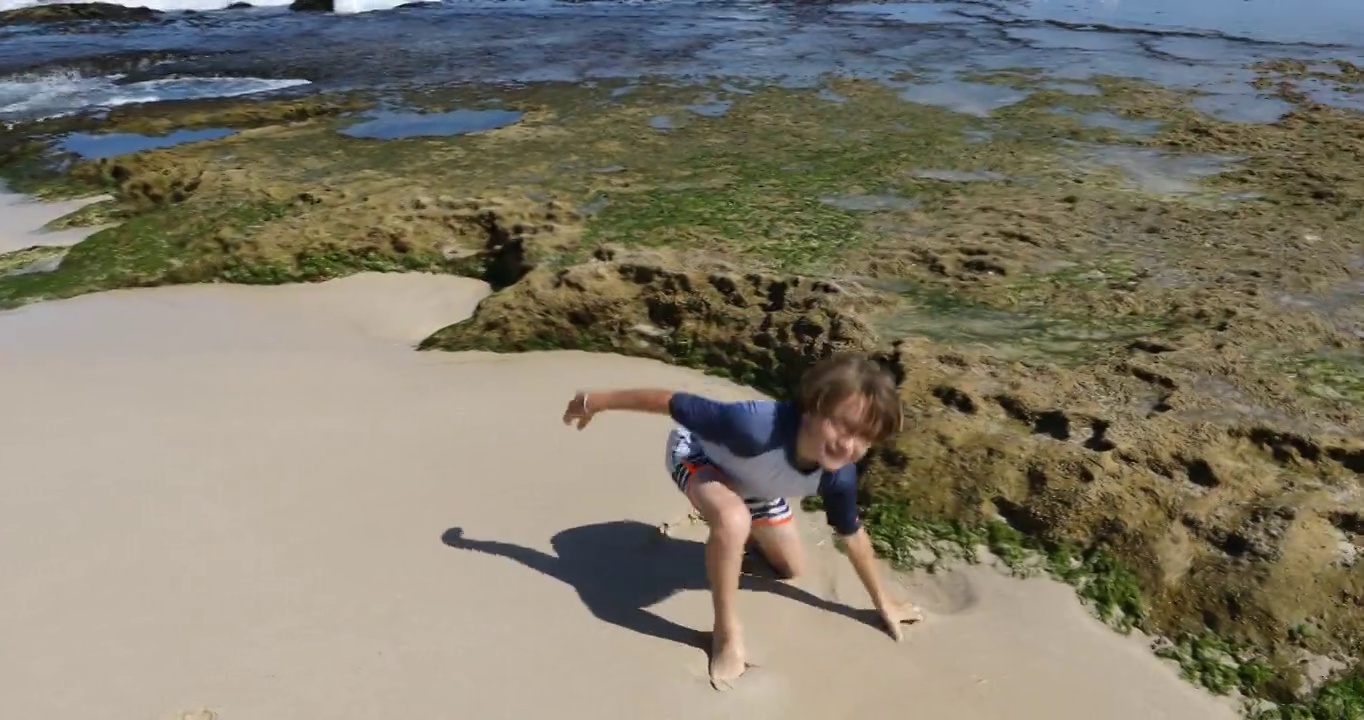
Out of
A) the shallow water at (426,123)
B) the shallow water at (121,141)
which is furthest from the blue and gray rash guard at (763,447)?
the shallow water at (121,141)

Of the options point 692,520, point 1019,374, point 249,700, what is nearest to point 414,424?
point 692,520

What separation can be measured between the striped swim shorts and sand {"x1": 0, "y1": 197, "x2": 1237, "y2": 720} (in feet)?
0.80

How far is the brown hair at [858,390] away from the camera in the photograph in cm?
257

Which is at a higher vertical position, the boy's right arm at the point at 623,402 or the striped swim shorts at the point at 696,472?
the boy's right arm at the point at 623,402

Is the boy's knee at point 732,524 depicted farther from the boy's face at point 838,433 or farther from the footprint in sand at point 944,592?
the footprint in sand at point 944,592

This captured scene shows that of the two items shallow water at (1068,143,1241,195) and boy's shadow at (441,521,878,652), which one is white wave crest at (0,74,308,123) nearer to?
shallow water at (1068,143,1241,195)

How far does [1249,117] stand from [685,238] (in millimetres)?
5413

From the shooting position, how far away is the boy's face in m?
2.59

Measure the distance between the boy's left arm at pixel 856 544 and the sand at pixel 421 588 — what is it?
52 millimetres

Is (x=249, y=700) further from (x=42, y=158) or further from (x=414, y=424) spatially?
(x=42, y=158)

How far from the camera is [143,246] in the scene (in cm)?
604

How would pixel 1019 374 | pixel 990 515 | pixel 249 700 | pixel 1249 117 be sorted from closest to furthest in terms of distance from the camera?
1. pixel 249 700
2. pixel 990 515
3. pixel 1019 374
4. pixel 1249 117

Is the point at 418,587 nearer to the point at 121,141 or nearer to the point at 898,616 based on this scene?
the point at 898,616

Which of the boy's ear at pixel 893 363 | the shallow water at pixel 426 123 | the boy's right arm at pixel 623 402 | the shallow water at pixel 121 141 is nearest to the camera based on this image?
the boy's right arm at pixel 623 402
